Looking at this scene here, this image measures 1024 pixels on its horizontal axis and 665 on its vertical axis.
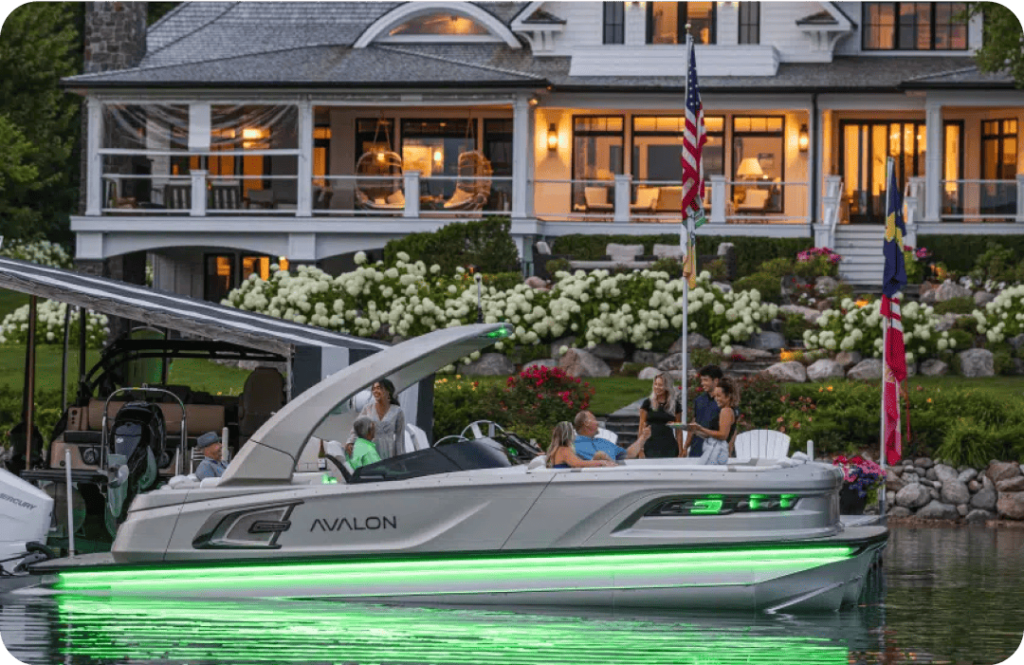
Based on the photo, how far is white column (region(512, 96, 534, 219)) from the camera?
33062 millimetres

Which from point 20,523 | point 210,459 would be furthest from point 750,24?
point 20,523

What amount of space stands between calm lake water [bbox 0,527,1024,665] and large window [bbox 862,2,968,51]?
23730 mm

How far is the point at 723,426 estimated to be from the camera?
15344 mm

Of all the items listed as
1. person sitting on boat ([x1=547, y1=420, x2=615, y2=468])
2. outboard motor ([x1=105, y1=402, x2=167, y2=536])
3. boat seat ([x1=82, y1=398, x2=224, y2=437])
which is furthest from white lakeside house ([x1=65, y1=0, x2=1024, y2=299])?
person sitting on boat ([x1=547, y1=420, x2=615, y2=468])

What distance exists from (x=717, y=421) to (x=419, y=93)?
18.6 metres

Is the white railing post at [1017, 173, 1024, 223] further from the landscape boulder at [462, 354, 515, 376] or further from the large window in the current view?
the landscape boulder at [462, 354, 515, 376]

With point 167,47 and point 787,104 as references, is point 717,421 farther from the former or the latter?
point 167,47

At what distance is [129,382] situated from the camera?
64.9 ft

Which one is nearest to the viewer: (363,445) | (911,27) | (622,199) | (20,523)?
(20,523)

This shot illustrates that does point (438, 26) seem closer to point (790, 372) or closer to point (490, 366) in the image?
point (490, 366)

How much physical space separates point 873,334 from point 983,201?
28.4ft

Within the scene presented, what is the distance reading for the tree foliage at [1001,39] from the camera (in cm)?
2852

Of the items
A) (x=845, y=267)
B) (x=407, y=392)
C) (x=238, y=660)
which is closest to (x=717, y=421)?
(x=407, y=392)

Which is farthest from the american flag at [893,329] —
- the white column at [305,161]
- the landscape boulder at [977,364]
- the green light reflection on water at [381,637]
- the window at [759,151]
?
the white column at [305,161]
